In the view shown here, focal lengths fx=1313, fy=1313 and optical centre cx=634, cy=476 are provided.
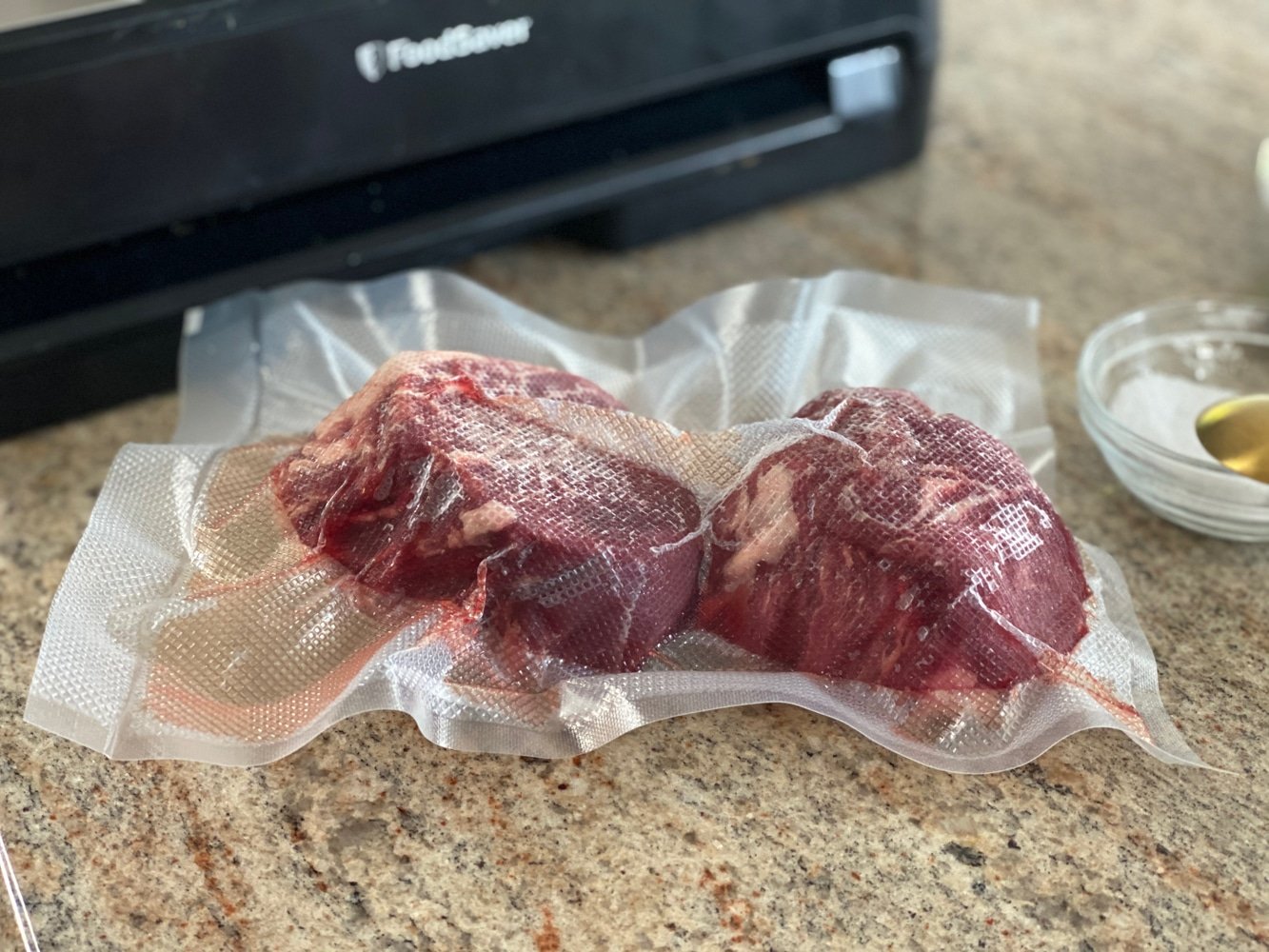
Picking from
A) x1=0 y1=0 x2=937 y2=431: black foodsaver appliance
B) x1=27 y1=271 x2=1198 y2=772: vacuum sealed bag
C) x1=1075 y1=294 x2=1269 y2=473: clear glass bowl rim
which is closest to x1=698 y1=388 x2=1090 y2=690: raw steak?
x1=27 y1=271 x2=1198 y2=772: vacuum sealed bag

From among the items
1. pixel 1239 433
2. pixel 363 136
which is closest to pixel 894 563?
pixel 1239 433

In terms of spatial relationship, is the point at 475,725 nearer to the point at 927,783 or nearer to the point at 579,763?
the point at 579,763

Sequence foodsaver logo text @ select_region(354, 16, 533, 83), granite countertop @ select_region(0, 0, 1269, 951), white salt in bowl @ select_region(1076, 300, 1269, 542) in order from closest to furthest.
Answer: granite countertop @ select_region(0, 0, 1269, 951) < white salt in bowl @ select_region(1076, 300, 1269, 542) < foodsaver logo text @ select_region(354, 16, 533, 83)

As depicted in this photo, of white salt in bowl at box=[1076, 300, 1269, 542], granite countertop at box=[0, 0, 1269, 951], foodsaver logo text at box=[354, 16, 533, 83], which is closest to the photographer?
granite countertop at box=[0, 0, 1269, 951]

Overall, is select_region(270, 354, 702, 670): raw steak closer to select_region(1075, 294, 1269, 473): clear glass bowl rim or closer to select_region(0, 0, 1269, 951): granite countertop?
select_region(0, 0, 1269, 951): granite countertop

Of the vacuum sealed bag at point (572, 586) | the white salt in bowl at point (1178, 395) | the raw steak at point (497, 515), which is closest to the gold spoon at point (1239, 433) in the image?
the white salt in bowl at point (1178, 395)

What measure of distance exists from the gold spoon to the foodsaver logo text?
0.58 m

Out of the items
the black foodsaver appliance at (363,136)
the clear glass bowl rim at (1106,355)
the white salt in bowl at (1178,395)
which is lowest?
the white salt in bowl at (1178,395)

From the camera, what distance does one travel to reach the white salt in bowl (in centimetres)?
83

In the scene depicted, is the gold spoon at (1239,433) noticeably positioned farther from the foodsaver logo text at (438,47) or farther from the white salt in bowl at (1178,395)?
the foodsaver logo text at (438,47)

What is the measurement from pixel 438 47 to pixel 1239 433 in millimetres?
635

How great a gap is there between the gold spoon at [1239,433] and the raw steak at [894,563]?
0.18 metres

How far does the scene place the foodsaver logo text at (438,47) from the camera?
97 cm

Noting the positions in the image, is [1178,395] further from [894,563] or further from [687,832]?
[687,832]
